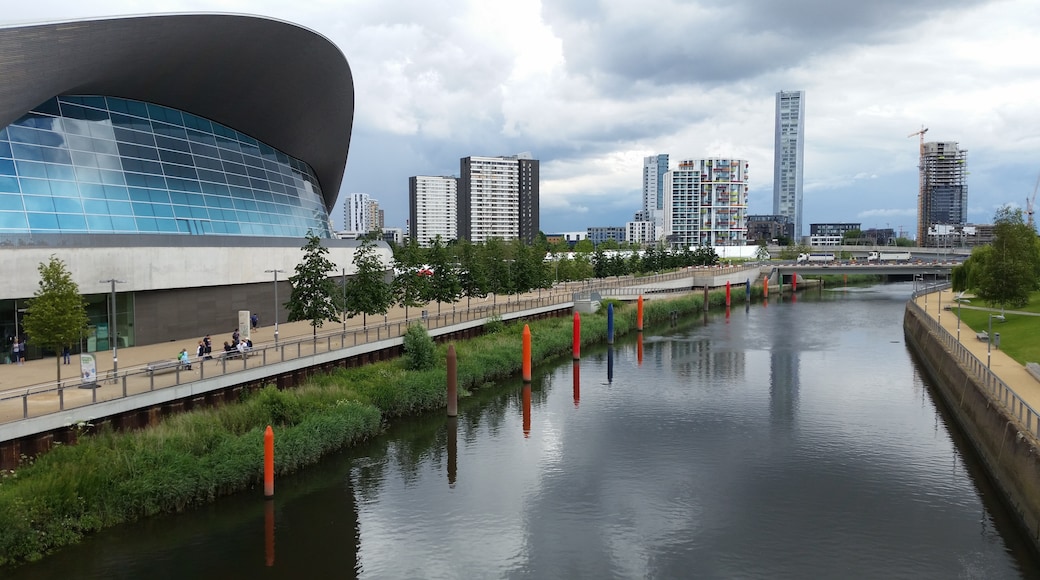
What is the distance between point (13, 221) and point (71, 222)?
8.96ft

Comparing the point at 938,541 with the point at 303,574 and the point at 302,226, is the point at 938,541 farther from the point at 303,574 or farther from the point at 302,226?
the point at 302,226

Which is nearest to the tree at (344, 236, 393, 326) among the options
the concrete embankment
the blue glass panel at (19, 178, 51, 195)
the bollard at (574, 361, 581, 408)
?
the bollard at (574, 361, 581, 408)

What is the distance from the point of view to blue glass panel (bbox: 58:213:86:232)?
116 feet

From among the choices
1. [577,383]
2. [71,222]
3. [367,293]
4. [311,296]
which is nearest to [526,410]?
[577,383]

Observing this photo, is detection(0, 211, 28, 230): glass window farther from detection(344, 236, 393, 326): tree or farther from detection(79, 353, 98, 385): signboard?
detection(344, 236, 393, 326): tree

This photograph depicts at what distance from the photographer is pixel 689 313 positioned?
87.4 metres

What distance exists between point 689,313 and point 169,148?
59710 millimetres

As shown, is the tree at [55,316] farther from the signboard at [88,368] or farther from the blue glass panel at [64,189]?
the blue glass panel at [64,189]

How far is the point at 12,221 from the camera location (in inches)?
1310

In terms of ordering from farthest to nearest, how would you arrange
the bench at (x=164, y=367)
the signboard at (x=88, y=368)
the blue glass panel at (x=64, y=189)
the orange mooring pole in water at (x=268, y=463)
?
the blue glass panel at (x=64, y=189) → the bench at (x=164, y=367) → the orange mooring pole in water at (x=268, y=463) → the signboard at (x=88, y=368)

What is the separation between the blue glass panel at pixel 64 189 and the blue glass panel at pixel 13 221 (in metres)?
2.71

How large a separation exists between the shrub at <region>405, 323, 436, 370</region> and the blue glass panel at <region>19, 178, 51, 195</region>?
18357 mm

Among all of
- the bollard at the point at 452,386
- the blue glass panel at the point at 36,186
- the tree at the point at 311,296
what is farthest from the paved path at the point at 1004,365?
the blue glass panel at the point at 36,186

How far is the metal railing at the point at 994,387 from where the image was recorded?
899 inches
